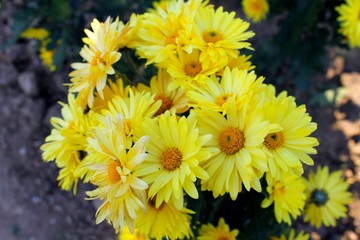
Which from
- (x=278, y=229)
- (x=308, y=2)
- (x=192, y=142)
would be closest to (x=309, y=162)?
(x=192, y=142)

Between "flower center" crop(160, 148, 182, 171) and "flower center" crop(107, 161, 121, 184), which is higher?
"flower center" crop(160, 148, 182, 171)

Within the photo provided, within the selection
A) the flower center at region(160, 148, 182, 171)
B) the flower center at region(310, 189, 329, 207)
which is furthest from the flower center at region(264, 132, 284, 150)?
the flower center at region(310, 189, 329, 207)

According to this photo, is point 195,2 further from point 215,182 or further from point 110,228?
point 110,228

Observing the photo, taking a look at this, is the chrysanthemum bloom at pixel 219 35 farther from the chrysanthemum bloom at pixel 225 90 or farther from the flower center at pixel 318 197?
the flower center at pixel 318 197

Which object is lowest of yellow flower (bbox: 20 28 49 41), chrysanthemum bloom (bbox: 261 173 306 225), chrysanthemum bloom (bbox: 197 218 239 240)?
yellow flower (bbox: 20 28 49 41)

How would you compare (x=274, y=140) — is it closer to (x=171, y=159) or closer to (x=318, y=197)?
(x=171, y=159)

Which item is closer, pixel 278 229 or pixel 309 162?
pixel 309 162

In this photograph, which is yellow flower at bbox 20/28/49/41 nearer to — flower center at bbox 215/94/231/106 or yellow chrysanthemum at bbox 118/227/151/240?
yellow chrysanthemum at bbox 118/227/151/240
